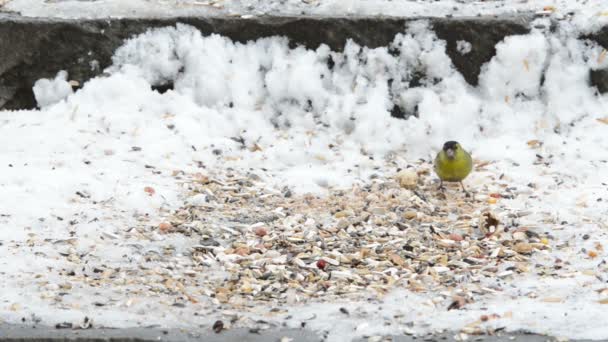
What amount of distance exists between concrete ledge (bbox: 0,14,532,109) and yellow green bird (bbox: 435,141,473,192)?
3.85 feet

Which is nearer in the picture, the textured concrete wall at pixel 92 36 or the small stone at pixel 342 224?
the small stone at pixel 342 224

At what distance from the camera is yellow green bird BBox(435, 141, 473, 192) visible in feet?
19.1

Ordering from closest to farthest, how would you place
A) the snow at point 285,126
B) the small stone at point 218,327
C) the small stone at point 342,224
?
1. the small stone at point 218,327
2. the small stone at point 342,224
3. the snow at point 285,126

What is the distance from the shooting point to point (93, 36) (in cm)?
685

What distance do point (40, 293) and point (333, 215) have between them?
68.4 inches

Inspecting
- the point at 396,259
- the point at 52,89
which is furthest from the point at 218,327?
the point at 52,89

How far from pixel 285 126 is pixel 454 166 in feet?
4.34

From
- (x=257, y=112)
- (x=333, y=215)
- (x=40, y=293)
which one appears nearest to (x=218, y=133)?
(x=257, y=112)

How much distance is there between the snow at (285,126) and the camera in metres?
5.58

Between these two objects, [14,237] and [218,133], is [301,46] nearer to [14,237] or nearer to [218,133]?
[218,133]

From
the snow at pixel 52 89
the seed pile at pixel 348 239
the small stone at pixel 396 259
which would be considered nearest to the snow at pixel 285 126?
the snow at pixel 52 89

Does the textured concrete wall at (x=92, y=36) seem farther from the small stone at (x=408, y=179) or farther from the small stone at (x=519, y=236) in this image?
the small stone at (x=519, y=236)

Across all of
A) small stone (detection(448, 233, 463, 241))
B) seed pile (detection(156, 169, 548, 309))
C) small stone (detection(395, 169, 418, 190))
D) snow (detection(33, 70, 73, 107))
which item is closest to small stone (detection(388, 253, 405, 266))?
seed pile (detection(156, 169, 548, 309))

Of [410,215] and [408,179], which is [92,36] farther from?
[410,215]
